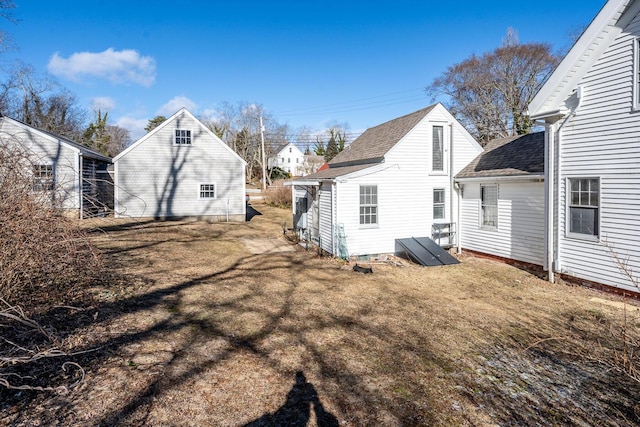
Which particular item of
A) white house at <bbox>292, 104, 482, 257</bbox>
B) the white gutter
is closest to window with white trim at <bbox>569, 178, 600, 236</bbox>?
the white gutter

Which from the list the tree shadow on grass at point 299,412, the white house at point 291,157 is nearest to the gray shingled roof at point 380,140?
the tree shadow on grass at point 299,412

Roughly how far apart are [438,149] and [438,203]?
206 centimetres

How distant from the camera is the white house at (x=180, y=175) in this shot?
1922cm

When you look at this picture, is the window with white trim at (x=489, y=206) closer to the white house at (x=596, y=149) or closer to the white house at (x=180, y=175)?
the white house at (x=596, y=149)

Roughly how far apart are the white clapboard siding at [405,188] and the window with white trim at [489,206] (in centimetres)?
114

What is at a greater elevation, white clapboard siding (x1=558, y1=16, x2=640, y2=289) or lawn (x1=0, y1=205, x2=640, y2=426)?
white clapboard siding (x1=558, y1=16, x2=640, y2=289)

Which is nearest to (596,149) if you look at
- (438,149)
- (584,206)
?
(584,206)

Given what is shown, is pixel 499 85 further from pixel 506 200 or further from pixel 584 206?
pixel 584 206

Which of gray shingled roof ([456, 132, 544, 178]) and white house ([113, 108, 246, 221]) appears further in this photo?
white house ([113, 108, 246, 221])

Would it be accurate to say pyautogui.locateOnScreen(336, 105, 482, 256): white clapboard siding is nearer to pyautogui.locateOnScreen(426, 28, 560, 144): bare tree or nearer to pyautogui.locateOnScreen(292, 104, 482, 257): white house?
pyautogui.locateOnScreen(292, 104, 482, 257): white house

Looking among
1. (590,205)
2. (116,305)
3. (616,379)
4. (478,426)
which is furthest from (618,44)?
(116,305)

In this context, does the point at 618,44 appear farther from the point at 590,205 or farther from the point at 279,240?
the point at 279,240

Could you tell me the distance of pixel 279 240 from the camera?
52.0ft

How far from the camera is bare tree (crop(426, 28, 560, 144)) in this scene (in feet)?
101
